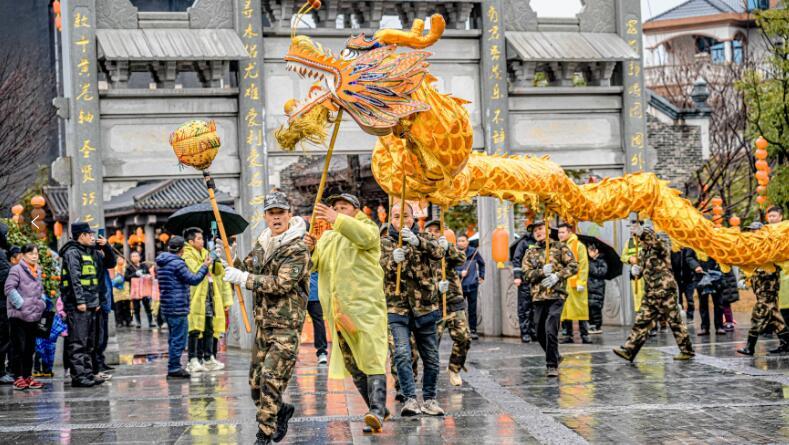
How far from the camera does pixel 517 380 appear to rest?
39.6ft

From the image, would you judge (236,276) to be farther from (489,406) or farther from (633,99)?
(633,99)

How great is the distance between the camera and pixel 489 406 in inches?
400

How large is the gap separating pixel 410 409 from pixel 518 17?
10184mm

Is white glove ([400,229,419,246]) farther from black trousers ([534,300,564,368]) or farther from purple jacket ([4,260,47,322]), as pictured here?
purple jacket ([4,260,47,322])

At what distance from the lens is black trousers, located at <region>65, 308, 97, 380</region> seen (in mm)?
12516

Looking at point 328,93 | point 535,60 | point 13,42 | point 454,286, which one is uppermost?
point 13,42

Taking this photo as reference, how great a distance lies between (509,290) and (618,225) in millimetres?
2263

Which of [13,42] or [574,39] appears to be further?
[13,42]

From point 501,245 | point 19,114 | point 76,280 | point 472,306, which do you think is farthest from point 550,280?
point 19,114

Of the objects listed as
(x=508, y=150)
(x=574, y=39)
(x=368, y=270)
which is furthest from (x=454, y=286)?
(x=574, y=39)

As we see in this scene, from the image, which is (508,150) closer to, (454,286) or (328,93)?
(454,286)

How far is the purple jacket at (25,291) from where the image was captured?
12.7 meters

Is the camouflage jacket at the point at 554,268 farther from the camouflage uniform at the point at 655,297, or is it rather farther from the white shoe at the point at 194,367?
the white shoe at the point at 194,367

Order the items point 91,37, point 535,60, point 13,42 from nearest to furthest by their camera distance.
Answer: point 91,37 → point 535,60 → point 13,42
